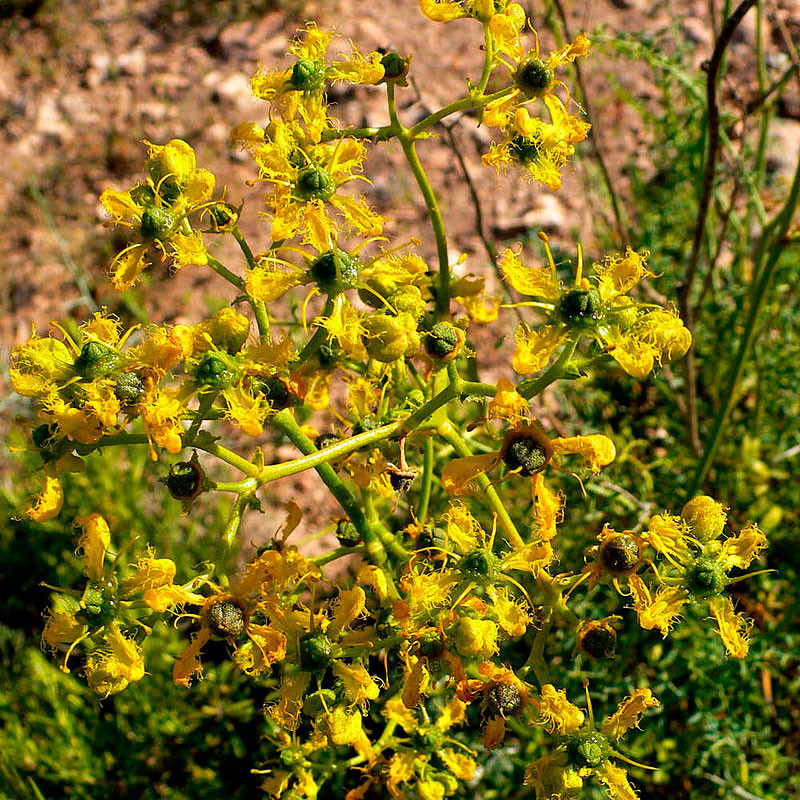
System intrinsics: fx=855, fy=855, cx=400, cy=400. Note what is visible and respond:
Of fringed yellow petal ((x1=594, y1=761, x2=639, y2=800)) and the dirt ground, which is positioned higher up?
the dirt ground

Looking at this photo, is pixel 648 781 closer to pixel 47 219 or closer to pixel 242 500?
pixel 242 500

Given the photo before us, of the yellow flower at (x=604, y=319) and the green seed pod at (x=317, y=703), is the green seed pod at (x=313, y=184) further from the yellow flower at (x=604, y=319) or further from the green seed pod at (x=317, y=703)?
the green seed pod at (x=317, y=703)

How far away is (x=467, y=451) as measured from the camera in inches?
71.2

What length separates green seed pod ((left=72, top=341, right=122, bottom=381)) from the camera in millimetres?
1701

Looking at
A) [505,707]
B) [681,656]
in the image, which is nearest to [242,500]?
[505,707]

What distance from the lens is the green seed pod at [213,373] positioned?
1.69 meters

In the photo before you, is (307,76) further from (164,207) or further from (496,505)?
(496,505)

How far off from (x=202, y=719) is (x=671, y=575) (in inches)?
77.8

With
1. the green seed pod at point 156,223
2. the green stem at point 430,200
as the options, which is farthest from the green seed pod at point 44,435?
the green stem at point 430,200

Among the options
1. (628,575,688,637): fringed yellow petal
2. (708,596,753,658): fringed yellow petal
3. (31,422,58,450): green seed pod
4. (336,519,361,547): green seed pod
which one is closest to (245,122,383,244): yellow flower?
(31,422,58,450): green seed pod

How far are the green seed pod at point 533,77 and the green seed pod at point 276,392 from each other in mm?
829

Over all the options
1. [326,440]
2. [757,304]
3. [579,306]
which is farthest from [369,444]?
[757,304]

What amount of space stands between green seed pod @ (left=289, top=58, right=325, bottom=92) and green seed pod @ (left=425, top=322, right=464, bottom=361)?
0.65m

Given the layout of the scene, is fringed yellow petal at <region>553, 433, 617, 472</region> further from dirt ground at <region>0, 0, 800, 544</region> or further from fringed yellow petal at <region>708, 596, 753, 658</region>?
dirt ground at <region>0, 0, 800, 544</region>
